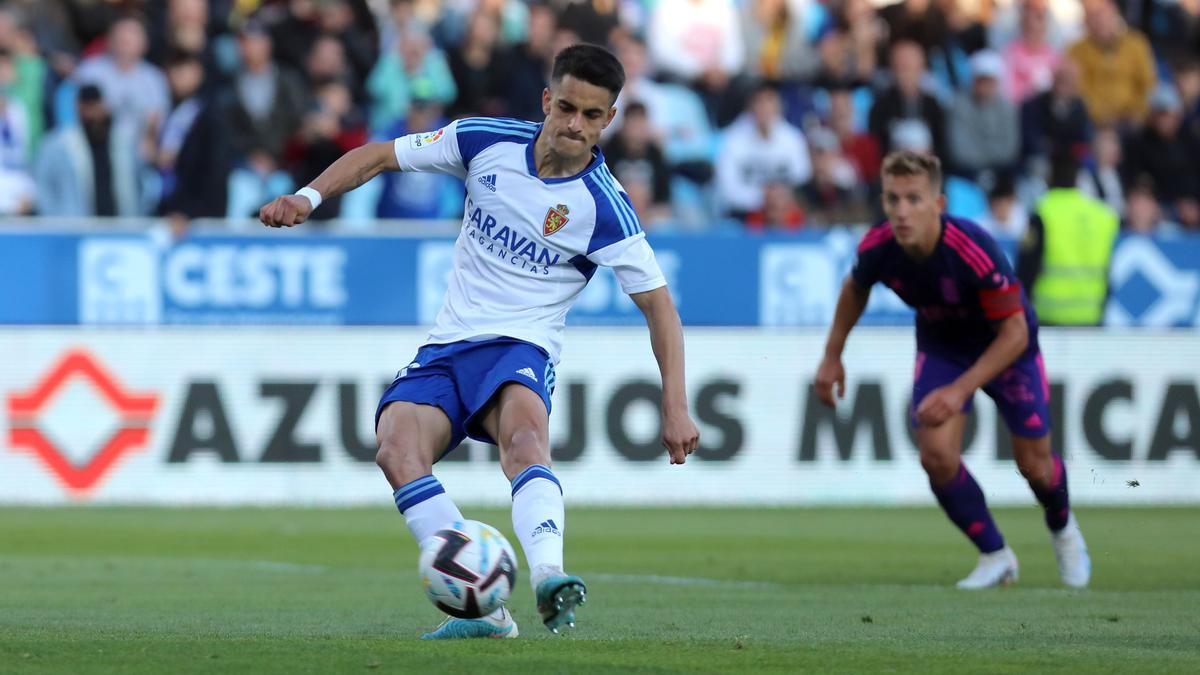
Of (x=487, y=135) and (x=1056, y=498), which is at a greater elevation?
(x=487, y=135)

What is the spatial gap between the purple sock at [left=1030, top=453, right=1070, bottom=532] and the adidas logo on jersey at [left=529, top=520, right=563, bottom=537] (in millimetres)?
4456

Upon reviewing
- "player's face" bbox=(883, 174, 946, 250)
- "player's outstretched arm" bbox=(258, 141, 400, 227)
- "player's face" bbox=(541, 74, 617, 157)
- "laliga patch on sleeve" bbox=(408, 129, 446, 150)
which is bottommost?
"player's face" bbox=(883, 174, 946, 250)

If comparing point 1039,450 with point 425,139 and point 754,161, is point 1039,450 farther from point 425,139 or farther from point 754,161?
point 754,161

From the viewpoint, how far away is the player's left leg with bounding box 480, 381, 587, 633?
6.51m

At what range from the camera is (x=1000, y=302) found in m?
10.0

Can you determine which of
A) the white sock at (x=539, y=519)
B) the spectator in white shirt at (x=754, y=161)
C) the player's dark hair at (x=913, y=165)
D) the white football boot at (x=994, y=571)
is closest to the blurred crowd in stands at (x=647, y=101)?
the spectator in white shirt at (x=754, y=161)

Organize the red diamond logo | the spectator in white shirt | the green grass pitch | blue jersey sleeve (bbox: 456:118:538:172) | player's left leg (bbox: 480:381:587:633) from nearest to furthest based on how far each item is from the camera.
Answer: the green grass pitch
player's left leg (bbox: 480:381:587:633)
blue jersey sleeve (bbox: 456:118:538:172)
the red diamond logo
the spectator in white shirt

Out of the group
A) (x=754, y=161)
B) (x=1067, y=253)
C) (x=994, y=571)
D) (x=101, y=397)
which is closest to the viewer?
(x=994, y=571)

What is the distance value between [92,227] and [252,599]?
875cm

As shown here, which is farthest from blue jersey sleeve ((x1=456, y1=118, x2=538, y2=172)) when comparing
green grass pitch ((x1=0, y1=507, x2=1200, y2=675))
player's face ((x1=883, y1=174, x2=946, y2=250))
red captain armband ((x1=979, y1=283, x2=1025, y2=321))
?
red captain armband ((x1=979, y1=283, x2=1025, y2=321))

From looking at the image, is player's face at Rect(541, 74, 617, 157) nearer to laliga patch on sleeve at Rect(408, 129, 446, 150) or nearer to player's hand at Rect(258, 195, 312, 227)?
laliga patch on sleeve at Rect(408, 129, 446, 150)

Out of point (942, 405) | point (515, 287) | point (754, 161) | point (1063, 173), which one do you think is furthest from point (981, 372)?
point (754, 161)

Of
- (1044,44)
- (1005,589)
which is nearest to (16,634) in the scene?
(1005,589)

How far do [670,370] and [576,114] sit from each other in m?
0.96
